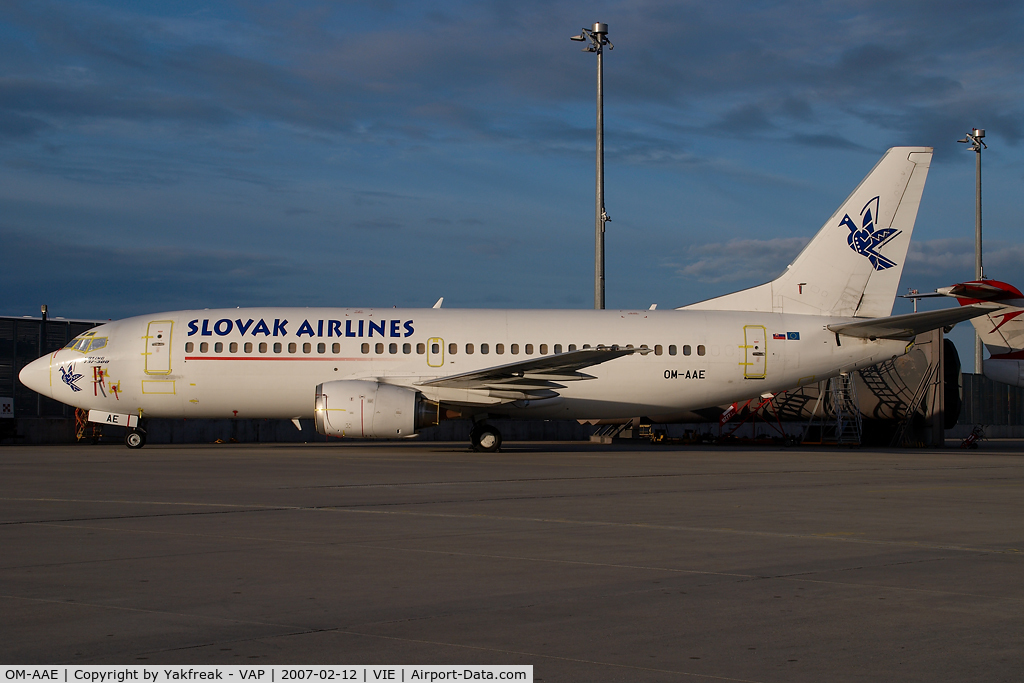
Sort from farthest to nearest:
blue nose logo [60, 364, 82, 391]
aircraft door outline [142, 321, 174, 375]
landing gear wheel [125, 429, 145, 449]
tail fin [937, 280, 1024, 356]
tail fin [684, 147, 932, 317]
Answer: tail fin [937, 280, 1024, 356]
tail fin [684, 147, 932, 317]
landing gear wheel [125, 429, 145, 449]
blue nose logo [60, 364, 82, 391]
aircraft door outline [142, 321, 174, 375]

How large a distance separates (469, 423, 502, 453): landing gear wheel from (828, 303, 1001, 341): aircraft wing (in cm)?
969

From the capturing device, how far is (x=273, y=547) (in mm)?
8109

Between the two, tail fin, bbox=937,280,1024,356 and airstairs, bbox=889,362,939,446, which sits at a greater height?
tail fin, bbox=937,280,1024,356

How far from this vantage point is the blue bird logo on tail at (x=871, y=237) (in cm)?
2656

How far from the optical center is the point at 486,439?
25844 millimetres

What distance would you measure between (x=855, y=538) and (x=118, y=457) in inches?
690

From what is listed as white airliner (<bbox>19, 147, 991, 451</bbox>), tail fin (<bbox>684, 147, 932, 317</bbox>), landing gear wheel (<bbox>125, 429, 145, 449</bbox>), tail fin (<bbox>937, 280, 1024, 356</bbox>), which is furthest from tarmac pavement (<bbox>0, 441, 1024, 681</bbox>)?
tail fin (<bbox>937, 280, 1024, 356</bbox>)

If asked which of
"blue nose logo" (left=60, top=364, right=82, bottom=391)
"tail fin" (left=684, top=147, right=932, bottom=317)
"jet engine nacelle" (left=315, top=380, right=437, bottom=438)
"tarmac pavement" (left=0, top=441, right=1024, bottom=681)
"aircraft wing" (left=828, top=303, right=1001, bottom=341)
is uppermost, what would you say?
"tail fin" (left=684, top=147, right=932, bottom=317)

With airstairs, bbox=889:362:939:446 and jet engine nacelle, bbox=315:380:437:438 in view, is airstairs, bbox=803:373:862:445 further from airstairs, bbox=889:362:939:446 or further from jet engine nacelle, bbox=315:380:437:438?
jet engine nacelle, bbox=315:380:437:438

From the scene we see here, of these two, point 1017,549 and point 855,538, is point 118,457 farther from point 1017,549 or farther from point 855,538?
point 1017,549

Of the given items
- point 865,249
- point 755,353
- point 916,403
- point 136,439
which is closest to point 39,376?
point 136,439

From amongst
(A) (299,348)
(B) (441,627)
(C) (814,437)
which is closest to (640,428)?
(C) (814,437)

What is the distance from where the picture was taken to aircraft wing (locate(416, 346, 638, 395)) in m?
23.2

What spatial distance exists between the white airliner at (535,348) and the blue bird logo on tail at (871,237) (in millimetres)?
46
